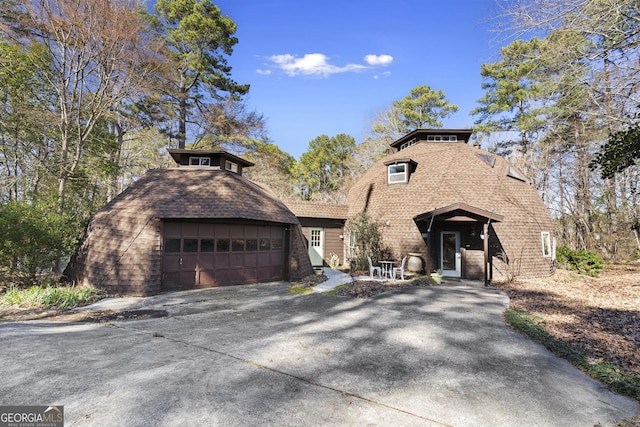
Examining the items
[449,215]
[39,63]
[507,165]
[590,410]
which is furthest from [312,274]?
[39,63]

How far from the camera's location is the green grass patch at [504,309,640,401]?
3.73 meters

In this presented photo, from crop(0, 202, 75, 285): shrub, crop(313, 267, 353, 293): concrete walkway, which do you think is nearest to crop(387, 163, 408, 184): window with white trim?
crop(313, 267, 353, 293): concrete walkway

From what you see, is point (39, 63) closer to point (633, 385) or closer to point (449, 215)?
point (449, 215)

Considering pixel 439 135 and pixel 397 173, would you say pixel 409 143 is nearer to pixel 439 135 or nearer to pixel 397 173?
pixel 439 135

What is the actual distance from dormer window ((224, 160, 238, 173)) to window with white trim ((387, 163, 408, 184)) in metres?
8.24

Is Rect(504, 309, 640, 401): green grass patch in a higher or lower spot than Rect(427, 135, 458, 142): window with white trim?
lower

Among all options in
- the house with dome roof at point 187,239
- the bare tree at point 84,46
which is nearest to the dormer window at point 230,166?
the house with dome roof at point 187,239

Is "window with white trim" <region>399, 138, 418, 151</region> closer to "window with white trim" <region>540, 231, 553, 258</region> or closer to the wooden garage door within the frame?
"window with white trim" <region>540, 231, 553, 258</region>

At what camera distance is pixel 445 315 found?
7.10 meters

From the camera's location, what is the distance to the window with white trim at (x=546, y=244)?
13867mm

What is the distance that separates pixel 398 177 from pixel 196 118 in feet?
52.3

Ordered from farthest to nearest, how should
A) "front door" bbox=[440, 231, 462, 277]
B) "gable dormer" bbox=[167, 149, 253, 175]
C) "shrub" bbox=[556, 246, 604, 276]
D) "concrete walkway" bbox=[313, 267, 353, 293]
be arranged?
"shrub" bbox=[556, 246, 604, 276], "gable dormer" bbox=[167, 149, 253, 175], "front door" bbox=[440, 231, 462, 277], "concrete walkway" bbox=[313, 267, 353, 293]

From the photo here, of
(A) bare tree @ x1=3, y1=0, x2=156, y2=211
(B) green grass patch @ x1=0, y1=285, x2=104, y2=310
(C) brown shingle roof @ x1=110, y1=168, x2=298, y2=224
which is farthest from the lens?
(A) bare tree @ x1=3, y1=0, x2=156, y2=211

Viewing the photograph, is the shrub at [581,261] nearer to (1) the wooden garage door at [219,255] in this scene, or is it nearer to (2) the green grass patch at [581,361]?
(2) the green grass patch at [581,361]
